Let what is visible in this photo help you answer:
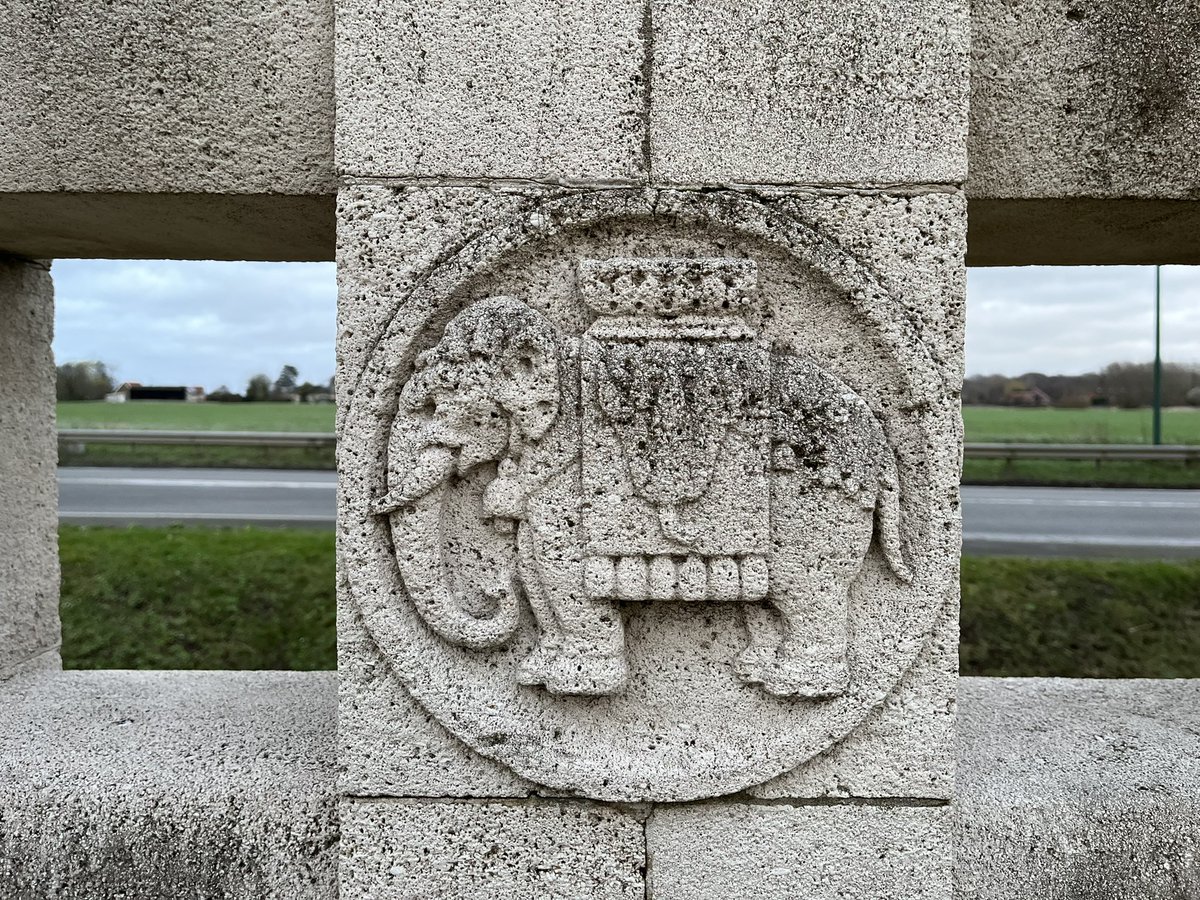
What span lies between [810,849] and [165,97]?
2.00 meters

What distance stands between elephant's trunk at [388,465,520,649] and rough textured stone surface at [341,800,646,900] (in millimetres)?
342

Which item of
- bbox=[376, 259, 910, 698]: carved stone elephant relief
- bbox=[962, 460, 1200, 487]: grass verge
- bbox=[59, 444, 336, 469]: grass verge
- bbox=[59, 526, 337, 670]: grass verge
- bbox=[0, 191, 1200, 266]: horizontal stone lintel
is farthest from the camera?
bbox=[59, 444, 336, 469]: grass verge

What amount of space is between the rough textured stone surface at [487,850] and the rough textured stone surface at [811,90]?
1246 millimetres

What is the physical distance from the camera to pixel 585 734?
4.70ft

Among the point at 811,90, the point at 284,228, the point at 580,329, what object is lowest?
the point at 580,329

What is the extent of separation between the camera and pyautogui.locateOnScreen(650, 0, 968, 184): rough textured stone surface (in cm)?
137

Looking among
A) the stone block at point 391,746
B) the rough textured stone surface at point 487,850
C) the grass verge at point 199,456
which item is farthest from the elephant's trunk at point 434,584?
the grass verge at point 199,456

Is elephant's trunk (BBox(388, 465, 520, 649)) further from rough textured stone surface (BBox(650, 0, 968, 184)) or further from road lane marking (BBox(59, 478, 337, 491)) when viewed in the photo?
road lane marking (BBox(59, 478, 337, 491))

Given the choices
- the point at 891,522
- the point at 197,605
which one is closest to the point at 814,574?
the point at 891,522

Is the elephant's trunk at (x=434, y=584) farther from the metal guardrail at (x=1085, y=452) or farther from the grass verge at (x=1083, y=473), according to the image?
the metal guardrail at (x=1085, y=452)

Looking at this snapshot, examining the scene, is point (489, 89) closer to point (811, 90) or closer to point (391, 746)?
point (811, 90)

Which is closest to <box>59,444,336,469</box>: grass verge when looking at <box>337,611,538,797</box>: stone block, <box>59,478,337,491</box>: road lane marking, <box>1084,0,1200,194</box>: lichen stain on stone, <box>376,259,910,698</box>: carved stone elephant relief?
<box>59,478,337,491</box>: road lane marking

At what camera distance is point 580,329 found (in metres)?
1.40

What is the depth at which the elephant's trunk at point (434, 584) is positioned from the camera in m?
1.40
